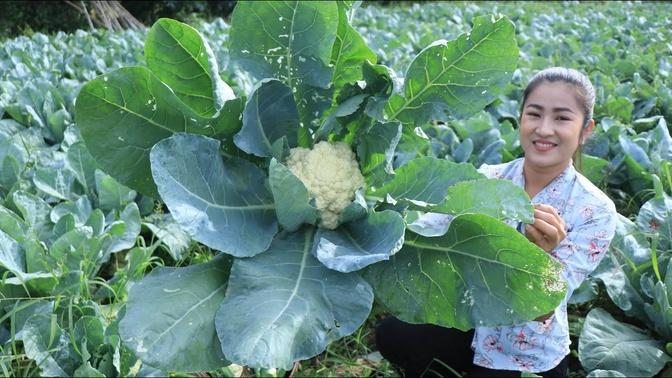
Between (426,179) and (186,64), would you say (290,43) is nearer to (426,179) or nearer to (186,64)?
(186,64)

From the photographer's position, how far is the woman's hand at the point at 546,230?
1529mm

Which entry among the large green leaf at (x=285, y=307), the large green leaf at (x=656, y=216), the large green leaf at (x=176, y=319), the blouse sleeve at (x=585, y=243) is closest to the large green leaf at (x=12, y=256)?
the large green leaf at (x=176, y=319)

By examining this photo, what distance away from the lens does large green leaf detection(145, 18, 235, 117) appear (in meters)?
1.38

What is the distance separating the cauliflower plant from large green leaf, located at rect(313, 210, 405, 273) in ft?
0.14

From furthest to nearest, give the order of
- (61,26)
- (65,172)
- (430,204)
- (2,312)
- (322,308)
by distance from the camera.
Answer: (61,26), (65,172), (2,312), (430,204), (322,308)

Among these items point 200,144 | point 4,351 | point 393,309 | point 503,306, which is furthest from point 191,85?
point 4,351

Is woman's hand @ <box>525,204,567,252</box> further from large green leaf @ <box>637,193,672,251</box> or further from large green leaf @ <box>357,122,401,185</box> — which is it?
large green leaf @ <box>637,193,672,251</box>

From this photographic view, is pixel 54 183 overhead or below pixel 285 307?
below

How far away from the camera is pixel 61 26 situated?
13336mm

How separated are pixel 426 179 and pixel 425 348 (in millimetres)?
889

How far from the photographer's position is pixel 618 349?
2.10 m

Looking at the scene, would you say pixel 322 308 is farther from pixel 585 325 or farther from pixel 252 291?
pixel 585 325

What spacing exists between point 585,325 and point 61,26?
13588mm

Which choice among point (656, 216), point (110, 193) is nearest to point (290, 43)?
point (110, 193)
